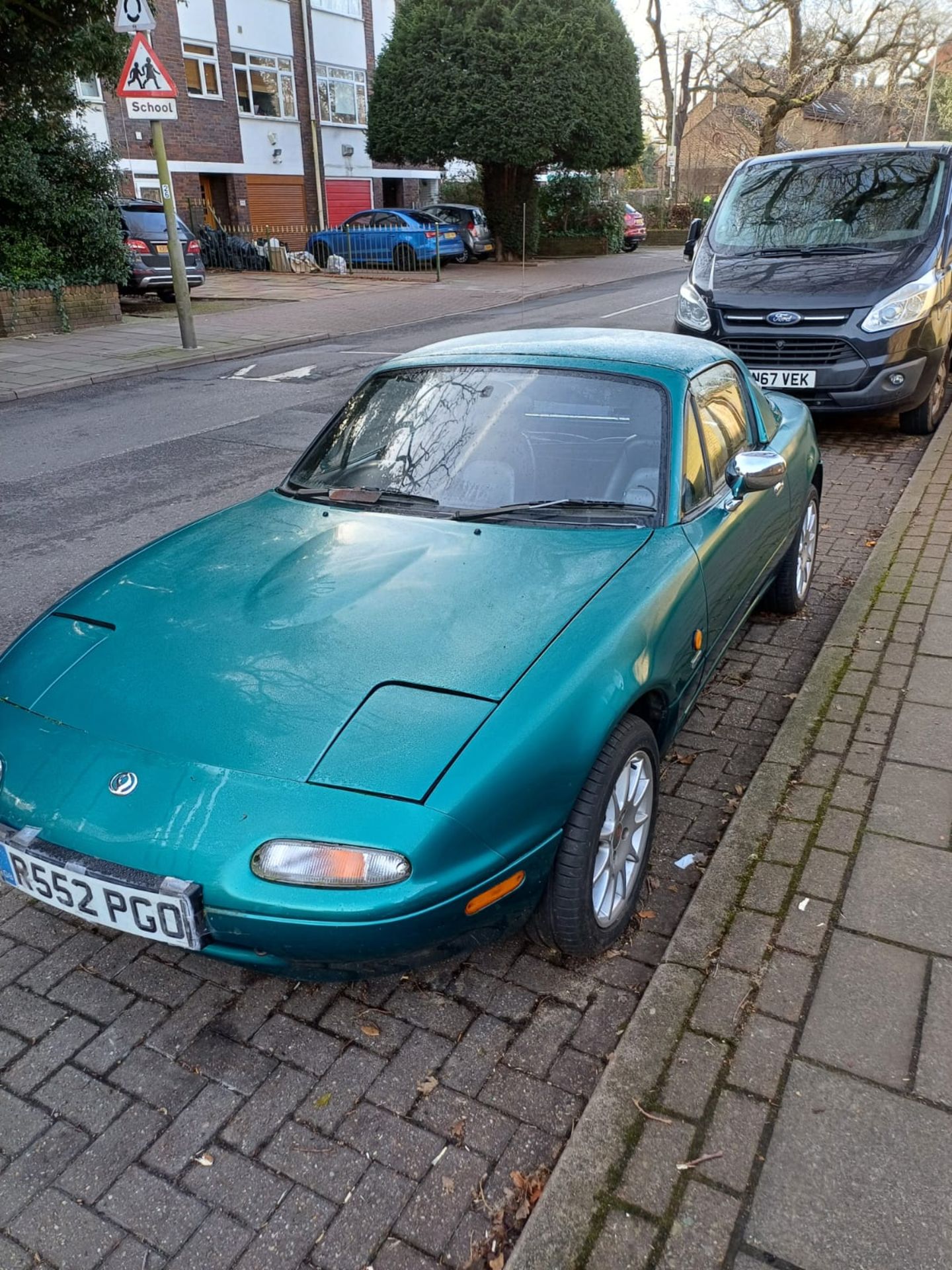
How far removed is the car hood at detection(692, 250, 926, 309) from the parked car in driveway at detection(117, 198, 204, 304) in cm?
1310

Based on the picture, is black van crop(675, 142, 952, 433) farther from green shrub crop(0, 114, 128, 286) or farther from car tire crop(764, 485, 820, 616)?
green shrub crop(0, 114, 128, 286)

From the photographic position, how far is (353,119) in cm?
3669

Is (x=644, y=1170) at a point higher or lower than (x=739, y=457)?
lower

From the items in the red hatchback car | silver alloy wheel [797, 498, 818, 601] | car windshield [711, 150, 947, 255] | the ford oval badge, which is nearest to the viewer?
the ford oval badge

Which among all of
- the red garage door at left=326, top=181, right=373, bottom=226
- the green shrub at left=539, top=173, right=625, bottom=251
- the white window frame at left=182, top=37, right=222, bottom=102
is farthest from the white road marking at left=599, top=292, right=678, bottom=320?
the red garage door at left=326, top=181, right=373, bottom=226

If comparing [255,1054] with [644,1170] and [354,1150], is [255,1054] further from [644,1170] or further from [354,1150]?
[644,1170]

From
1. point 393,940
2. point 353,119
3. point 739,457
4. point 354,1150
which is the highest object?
point 353,119

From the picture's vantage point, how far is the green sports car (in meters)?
2.21

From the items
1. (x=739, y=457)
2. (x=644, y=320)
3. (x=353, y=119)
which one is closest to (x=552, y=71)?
(x=353, y=119)

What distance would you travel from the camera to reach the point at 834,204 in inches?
335

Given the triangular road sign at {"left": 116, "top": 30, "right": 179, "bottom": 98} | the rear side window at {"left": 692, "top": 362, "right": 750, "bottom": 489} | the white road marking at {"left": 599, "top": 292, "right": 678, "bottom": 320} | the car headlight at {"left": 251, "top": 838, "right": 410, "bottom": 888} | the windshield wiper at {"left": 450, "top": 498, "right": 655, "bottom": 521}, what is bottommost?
the white road marking at {"left": 599, "top": 292, "right": 678, "bottom": 320}

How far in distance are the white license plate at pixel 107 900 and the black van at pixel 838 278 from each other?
6.69 m

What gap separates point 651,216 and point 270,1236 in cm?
4373

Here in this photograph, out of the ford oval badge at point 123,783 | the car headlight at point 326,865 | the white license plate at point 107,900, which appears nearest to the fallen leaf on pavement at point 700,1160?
the car headlight at point 326,865
